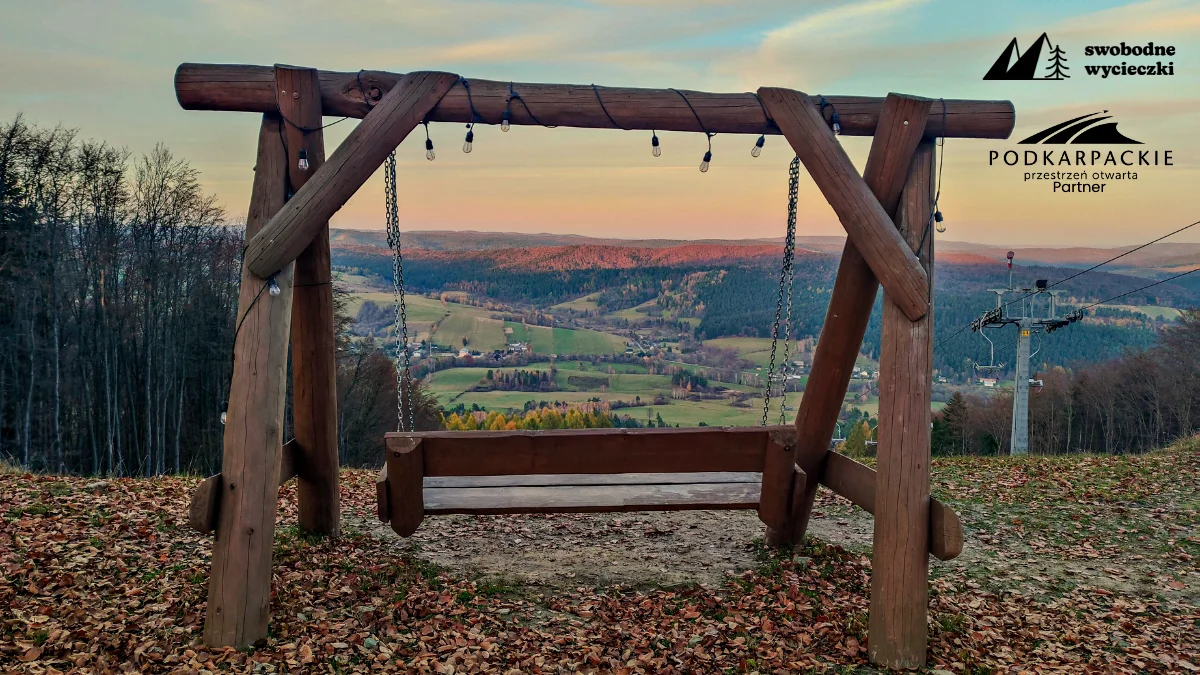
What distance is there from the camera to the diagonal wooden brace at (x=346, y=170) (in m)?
4.59

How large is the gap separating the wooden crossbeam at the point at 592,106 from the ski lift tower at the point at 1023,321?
18.2 meters

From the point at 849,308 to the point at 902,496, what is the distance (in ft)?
4.58

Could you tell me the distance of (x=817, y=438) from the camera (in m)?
5.87

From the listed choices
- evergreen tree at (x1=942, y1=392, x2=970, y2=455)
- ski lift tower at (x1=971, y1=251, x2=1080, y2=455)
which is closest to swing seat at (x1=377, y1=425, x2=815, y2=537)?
Answer: ski lift tower at (x1=971, y1=251, x2=1080, y2=455)

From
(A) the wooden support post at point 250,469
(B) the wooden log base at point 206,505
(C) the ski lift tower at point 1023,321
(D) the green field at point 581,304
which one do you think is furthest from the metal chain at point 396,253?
(D) the green field at point 581,304

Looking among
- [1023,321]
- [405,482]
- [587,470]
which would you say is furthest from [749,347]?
[405,482]

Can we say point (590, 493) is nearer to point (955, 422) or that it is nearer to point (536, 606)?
point (536, 606)

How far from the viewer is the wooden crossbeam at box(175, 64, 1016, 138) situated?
16.3ft

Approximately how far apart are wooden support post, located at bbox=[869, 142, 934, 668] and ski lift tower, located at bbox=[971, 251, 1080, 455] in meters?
18.9

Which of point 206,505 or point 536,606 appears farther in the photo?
point 536,606

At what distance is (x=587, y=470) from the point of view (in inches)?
199

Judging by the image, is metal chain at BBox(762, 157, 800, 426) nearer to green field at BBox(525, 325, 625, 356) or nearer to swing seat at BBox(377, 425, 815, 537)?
swing seat at BBox(377, 425, 815, 537)

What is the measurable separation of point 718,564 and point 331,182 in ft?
13.1

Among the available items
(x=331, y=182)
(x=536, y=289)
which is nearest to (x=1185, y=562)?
(x=331, y=182)
